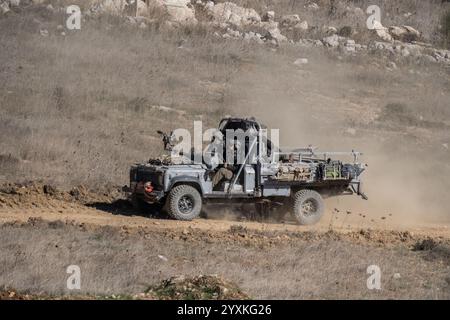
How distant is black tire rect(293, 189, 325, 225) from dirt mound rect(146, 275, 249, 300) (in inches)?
295

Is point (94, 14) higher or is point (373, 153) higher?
point (94, 14)

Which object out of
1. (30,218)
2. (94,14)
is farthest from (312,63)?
(30,218)

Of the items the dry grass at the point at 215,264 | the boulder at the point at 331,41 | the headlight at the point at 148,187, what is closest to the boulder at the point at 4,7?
the boulder at the point at 331,41

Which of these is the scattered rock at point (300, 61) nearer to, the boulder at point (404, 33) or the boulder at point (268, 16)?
the boulder at point (268, 16)

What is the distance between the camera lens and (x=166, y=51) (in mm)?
36375

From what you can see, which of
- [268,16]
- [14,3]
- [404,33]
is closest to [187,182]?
[14,3]

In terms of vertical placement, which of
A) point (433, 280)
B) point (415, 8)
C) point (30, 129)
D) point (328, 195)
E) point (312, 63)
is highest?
point (415, 8)

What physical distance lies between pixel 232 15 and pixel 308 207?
1029 inches

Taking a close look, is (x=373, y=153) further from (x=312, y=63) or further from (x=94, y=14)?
(x=94, y=14)

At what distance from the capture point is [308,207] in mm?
18656

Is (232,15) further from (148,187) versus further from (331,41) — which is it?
(148,187)

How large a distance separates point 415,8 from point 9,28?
2841 centimetres

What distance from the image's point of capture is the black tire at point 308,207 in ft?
60.5
